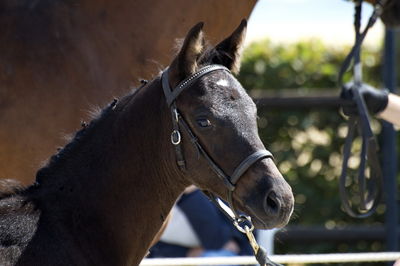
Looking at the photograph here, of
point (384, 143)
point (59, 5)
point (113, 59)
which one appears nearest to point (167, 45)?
point (113, 59)

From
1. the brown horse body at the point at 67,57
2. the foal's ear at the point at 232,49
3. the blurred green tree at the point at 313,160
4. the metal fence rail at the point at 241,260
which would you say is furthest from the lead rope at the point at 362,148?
the blurred green tree at the point at 313,160

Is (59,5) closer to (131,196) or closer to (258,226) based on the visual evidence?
(131,196)

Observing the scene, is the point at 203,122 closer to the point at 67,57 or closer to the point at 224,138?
the point at 224,138

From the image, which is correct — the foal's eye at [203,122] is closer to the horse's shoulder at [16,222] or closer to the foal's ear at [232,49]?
the foal's ear at [232,49]

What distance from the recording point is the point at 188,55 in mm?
2820

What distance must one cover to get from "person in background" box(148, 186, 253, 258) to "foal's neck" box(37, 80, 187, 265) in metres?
2.33

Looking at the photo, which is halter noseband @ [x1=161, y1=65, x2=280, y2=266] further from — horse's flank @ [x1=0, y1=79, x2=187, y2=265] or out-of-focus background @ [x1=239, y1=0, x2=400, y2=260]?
out-of-focus background @ [x1=239, y1=0, x2=400, y2=260]

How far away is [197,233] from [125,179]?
2.46 meters

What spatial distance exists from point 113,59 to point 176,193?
1.16 meters

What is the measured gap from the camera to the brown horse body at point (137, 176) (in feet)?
8.87

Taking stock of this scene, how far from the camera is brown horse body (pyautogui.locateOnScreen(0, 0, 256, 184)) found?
368cm

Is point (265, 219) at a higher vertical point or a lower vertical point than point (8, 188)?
lower

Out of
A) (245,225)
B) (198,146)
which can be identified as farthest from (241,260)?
(198,146)

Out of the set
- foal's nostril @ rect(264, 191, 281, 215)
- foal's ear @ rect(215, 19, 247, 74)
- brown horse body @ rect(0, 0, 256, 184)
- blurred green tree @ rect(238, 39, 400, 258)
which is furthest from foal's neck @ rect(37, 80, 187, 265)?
blurred green tree @ rect(238, 39, 400, 258)
